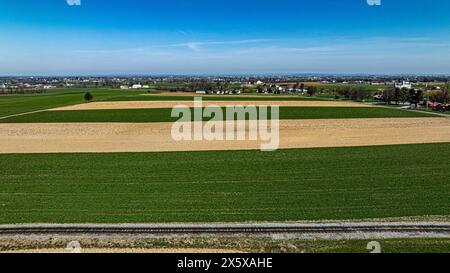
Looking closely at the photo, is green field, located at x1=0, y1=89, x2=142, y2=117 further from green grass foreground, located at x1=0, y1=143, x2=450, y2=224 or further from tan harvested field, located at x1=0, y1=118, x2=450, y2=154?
green grass foreground, located at x1=0, y1=143, x2=450, y2=224

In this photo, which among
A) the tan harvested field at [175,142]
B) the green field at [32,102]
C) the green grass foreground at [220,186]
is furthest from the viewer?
the green field at [32,102]

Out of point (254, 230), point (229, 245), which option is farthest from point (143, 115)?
point (229, 245)

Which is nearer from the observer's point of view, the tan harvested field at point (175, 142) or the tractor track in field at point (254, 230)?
the tractor track in field at point (254, 230)

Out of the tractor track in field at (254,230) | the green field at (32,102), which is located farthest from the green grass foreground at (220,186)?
the green field at (32,102)

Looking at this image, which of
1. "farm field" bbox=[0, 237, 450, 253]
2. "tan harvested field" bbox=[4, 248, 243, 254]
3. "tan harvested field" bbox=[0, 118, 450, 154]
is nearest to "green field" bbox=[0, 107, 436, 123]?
"tan harvested field" bbox=[0, 118, 450, 154]

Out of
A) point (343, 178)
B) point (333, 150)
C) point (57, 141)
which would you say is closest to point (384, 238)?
point (343, 178)

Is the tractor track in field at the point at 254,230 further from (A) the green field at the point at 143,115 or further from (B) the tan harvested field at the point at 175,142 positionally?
(A) the green field at the point at 143,115

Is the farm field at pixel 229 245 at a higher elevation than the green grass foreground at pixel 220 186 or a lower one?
lower
